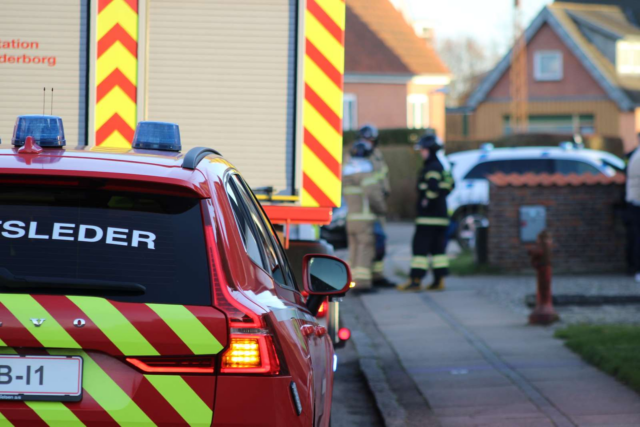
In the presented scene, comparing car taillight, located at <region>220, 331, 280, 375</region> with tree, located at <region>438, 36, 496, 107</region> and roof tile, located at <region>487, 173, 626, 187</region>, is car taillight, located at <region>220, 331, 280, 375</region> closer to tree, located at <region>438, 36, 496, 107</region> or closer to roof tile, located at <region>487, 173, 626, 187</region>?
roof tile, located at <region>487, 173, 626, 187</region>

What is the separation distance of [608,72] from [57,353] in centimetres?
4933

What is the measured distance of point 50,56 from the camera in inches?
242

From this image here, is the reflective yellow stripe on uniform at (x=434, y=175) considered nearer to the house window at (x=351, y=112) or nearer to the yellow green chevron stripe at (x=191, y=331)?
the yellow green chevron stripe at (x=191, y=331)

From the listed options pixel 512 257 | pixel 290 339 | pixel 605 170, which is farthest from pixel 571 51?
pixel 290 339

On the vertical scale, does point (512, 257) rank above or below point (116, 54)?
below

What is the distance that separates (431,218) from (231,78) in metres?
7.12

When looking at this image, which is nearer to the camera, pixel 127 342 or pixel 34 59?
pixel 127 342

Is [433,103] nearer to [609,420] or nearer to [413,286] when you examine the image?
[413,286]

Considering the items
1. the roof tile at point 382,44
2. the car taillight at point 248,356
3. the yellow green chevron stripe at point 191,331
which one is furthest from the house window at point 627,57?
the yellow green chevron stripe at point 191,331

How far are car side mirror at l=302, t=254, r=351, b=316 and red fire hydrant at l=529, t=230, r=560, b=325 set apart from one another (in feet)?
18.6

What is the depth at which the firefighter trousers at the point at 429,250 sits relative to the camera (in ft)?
42.4

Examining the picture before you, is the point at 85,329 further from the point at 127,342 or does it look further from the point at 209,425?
the point at 209,425

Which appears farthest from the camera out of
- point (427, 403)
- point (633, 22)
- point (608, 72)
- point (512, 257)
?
point (633, 22)

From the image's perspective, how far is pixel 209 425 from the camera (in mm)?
2912
